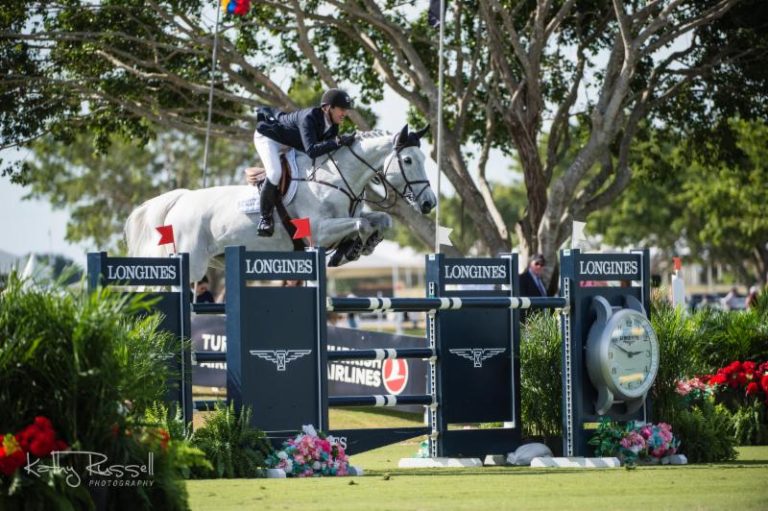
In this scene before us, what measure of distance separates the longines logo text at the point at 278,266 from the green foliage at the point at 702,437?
3.23 metres

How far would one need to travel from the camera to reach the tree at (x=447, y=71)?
61.7 feet

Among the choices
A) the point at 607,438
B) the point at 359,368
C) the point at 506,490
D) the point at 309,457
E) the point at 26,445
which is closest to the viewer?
the point at 26,445

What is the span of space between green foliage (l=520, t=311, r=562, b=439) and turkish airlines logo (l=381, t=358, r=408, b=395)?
173 inches

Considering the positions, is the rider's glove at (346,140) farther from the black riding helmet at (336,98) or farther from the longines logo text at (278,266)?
the longines logo text at (278,266)

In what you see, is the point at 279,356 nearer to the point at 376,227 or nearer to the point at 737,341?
the point at 376,227

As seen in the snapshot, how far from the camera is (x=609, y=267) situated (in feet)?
31.3

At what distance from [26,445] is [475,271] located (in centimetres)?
457

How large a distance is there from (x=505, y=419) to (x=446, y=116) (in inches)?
533

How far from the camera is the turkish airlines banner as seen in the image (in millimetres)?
13945

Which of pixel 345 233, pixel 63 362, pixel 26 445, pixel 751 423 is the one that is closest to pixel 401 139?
pixel 345 233

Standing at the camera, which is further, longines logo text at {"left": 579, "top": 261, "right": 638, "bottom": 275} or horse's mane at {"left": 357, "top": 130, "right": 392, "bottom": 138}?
horse's mane at {"left": 357, "top": 130, "right": 392, "bottom": 138}

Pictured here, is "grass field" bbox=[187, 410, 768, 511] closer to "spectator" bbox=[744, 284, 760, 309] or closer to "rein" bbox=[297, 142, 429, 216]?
"rein" bbox=[297, 142, 429, 216]

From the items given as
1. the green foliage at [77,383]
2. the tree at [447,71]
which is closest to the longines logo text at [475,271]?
the green foliage at [77,383]

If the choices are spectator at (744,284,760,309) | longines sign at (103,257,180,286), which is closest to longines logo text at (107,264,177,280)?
longines sign at (103,257,180,286)
